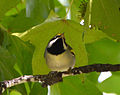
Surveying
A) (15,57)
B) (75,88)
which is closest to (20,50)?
(15,57)

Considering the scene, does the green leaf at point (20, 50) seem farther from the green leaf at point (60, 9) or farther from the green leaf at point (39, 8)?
the green leaf at point (60, 9)

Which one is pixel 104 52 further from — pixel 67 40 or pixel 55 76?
pixel 55 76

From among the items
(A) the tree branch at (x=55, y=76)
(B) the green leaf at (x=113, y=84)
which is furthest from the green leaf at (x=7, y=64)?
(B) the green leaf at (x=113, y=84)

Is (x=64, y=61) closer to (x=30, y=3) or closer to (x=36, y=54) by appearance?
(x=36, y=54)

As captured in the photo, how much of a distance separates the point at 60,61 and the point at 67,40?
6 cm

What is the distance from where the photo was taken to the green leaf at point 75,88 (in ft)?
2.29

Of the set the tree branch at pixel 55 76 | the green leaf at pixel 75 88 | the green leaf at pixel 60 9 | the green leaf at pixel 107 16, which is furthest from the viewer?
the green leaf at pixel 60 9

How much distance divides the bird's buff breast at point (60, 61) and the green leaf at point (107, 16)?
111 mm

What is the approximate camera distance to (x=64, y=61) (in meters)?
0.66

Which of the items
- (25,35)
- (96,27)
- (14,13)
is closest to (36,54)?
(25,35)

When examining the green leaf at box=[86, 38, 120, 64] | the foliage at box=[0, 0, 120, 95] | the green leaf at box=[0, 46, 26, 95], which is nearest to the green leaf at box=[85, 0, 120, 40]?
the foliage at box=[0, 0, 120, 95]

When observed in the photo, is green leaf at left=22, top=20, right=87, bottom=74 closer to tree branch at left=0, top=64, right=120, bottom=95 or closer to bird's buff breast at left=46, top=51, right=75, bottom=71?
bird's buff breast at left=46, top=51, right=75, bottom=71

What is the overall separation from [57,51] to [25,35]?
107 mm

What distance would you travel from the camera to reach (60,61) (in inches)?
26.0
